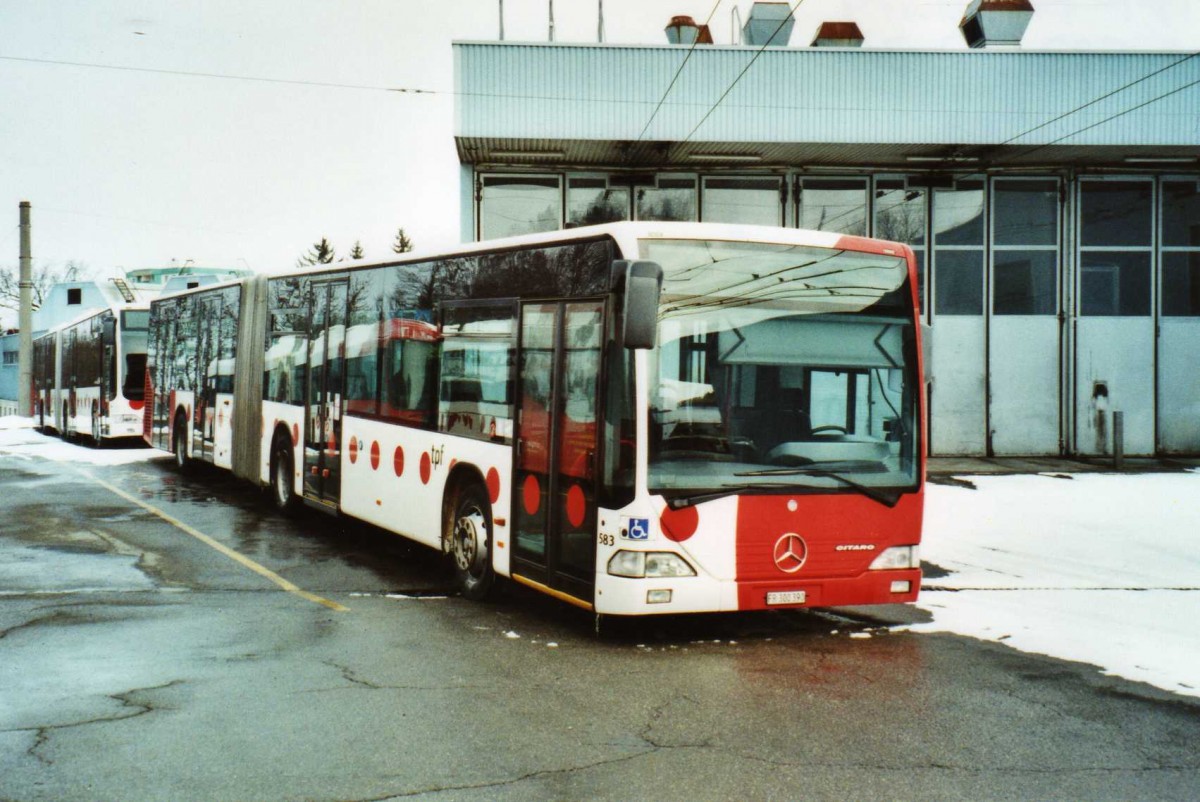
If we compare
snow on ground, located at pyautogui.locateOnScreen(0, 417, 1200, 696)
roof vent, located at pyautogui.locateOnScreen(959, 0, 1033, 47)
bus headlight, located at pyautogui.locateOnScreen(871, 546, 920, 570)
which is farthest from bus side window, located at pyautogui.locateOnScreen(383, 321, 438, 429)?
roof vent, located at pyautogui.locateOnScreen(959, 0, 1033, 47)

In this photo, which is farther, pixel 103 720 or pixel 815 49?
pixel 815 49

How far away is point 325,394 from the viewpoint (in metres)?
13.3

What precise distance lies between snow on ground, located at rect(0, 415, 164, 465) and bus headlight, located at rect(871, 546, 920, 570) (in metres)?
19.1

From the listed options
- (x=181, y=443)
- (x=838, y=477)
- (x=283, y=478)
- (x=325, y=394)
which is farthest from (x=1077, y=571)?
(x=181, y=443)

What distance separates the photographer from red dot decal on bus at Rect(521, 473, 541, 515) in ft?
28.2

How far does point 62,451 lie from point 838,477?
940 inches

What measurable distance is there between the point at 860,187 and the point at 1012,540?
1158 centimetres

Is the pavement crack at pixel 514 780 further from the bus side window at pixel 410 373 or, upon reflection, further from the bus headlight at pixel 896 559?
the bus side window at pixel 410 373

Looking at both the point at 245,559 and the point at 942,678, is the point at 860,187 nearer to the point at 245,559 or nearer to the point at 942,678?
the point at 245,559

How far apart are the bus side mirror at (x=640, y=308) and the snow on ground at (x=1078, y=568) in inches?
127

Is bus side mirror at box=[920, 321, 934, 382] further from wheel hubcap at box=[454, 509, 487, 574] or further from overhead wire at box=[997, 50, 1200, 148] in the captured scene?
overhead wire at box=[997, 50, 1200, 148]

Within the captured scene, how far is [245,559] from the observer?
1161cm

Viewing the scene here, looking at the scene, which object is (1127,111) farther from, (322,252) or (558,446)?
(322,252)

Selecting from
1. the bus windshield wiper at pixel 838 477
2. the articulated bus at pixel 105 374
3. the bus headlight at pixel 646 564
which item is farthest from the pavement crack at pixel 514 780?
the articulated bus at pixel 105 374
